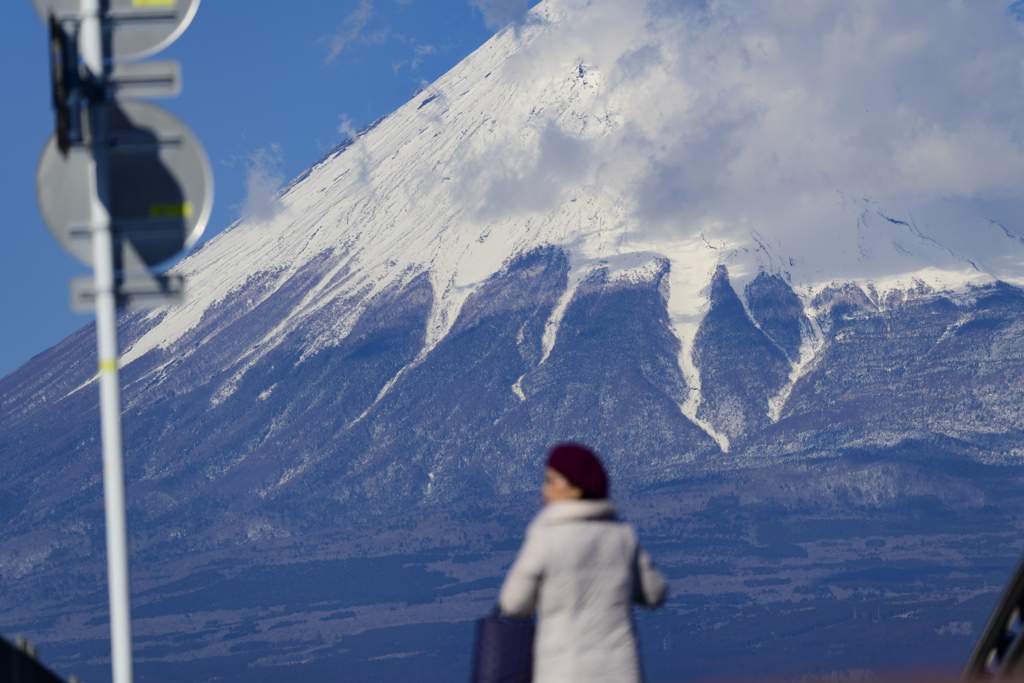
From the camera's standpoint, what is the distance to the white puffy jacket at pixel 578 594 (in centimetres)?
432

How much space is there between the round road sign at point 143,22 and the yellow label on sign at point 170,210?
597mm

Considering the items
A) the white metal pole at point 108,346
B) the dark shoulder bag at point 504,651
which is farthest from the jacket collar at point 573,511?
the white metal pole at point 108,346

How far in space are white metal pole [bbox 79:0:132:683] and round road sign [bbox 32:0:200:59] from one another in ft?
0.21

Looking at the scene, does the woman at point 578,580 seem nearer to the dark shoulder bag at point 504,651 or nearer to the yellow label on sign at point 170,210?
the dark shoulder bag at point 504,651

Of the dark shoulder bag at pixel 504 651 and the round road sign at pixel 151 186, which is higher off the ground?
the round road sign at pixel 151 186

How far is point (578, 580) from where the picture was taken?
4.36 metres

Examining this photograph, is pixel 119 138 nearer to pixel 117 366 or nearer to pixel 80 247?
pixel 80 247

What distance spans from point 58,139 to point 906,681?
332cm

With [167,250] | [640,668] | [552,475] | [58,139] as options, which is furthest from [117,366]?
[640,668]

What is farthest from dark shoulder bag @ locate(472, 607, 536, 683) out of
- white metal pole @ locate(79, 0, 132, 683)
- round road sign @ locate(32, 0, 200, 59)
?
round road sign @ locate(32, 0, 200, 59)

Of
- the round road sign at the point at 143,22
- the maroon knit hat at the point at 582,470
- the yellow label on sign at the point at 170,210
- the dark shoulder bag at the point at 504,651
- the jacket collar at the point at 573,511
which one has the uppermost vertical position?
the round road sign at the point at 143,22

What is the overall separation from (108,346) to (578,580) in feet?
6.38

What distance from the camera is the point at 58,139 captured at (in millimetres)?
4516

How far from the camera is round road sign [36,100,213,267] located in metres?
4.68
